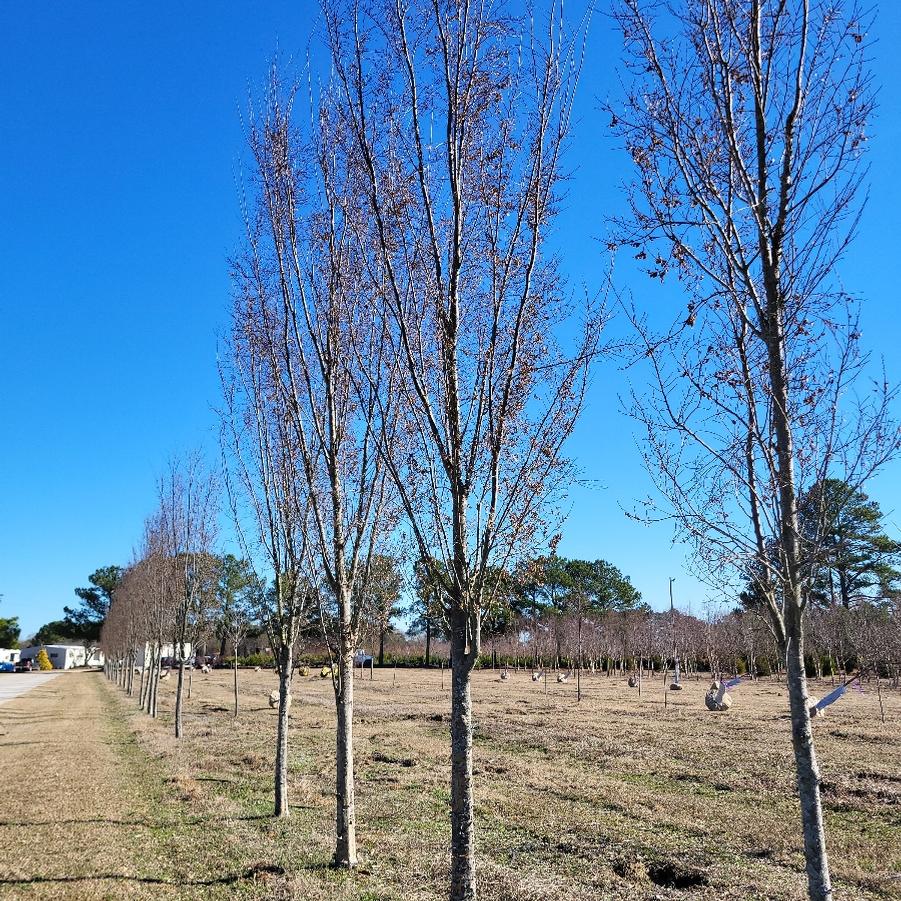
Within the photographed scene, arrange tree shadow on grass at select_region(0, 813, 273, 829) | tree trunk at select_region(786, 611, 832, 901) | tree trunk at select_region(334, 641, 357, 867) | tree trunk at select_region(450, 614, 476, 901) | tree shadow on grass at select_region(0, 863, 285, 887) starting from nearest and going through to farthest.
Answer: tree trunk at select_region(786, 611, 832, 901) < tree trunk at select_region(450, 614, 476, 901) < tree shadow on grass at select_region(0, 863, 285, 887) < tree trunk at select_region(334, 641, 357, 867) < tree shadow on grass at select_region(0, 813, 273, 829)

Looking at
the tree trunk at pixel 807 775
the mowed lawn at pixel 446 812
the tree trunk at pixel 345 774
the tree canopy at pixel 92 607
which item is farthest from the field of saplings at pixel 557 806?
the tree canopy at pixel 92 607

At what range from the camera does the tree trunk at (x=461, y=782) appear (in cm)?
418

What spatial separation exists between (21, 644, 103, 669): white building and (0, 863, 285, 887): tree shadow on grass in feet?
262

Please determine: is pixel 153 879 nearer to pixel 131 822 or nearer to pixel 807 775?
pixel 131 822

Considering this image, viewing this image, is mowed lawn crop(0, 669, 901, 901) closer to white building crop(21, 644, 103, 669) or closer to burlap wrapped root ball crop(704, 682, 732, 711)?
burlap wrapped root ball crop(704, 682, 732, 711)

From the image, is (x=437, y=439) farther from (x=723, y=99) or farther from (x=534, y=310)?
(x=723, y=99)

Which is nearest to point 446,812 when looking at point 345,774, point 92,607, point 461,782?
point 345,774

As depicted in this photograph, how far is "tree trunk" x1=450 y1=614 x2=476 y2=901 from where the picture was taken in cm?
418

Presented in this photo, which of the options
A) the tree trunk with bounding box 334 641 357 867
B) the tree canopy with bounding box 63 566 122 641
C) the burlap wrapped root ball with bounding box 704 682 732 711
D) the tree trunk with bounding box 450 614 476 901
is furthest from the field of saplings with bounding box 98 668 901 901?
the tree canopy with bounding box 63 566 122 641

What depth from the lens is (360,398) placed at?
24.1ft

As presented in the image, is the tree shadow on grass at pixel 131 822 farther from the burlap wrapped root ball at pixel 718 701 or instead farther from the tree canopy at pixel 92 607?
the tree canopy at pixel 92 607

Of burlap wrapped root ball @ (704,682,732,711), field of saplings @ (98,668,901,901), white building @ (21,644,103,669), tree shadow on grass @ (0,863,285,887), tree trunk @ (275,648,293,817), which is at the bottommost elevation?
white building @ (21,644,103,669)

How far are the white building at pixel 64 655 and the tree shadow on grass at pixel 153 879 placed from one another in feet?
262

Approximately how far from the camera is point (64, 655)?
7944cm
